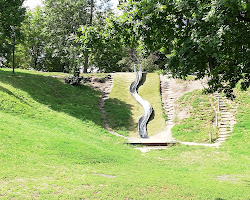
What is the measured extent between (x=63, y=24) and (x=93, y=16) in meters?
4.72

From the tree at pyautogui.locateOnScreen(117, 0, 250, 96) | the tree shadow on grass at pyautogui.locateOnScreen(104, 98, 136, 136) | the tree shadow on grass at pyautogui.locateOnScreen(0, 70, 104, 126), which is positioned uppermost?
the tree at pyautogui.locateOnScreen(117, 0, 250, 96)

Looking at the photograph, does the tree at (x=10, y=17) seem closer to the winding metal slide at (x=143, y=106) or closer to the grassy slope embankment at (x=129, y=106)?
the grassy slope embankment at (x=129, y=106)

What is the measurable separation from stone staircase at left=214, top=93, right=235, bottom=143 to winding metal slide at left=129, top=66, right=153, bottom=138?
20.8 feet

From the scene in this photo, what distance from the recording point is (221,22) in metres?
7.16

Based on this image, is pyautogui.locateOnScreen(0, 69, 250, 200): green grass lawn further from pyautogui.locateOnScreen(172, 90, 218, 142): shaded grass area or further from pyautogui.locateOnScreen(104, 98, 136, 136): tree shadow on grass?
pyautogui.locateOnScreen(172, 90, 218, 142): shaded grass area

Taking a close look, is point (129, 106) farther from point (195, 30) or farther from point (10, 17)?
point (195, 30)

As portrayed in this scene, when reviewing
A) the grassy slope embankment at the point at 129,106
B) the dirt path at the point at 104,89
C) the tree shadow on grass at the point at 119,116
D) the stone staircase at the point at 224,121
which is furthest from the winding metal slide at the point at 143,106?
the stone staircase at the point at 224,121

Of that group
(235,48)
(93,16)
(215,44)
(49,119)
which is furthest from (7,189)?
(93,16)

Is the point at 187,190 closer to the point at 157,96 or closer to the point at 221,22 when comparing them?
the point at 221,22

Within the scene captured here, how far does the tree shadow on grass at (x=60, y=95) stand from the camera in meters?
26.6

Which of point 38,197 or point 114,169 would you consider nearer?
point 38,197

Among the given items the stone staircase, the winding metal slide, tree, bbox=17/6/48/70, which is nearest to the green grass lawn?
the stone staircase

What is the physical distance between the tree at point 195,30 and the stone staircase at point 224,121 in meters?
14.0

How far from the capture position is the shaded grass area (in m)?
23.7
